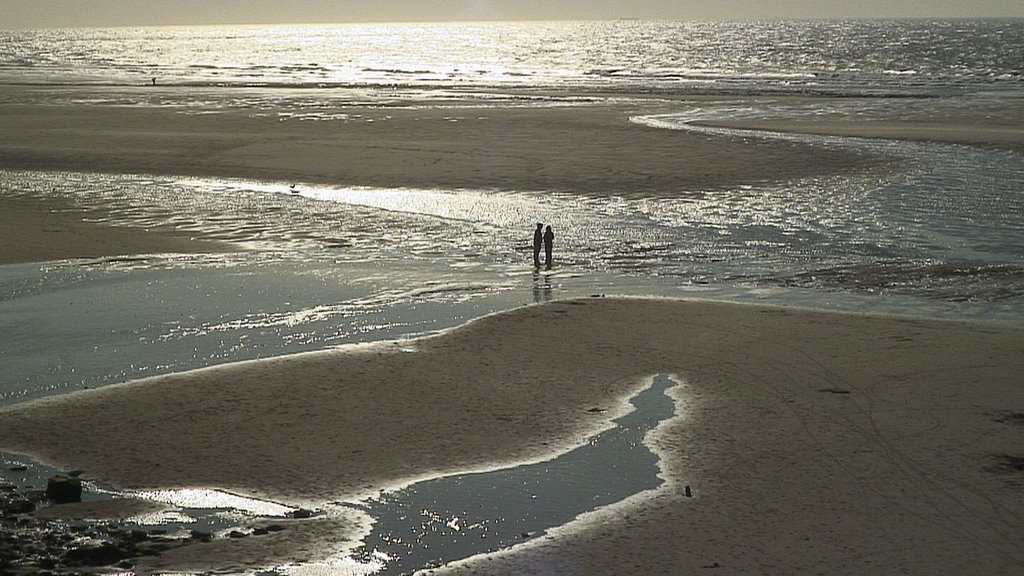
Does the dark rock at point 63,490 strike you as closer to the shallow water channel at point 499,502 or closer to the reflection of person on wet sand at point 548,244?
the shallow water channel at point 499,502

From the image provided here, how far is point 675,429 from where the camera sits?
1380 cm

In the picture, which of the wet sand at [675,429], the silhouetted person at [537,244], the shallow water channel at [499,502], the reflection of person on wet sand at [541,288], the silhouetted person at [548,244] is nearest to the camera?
the shallow water channel at [499,502]

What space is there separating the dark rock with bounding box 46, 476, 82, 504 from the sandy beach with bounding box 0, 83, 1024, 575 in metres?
0.74

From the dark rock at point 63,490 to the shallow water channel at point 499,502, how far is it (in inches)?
108

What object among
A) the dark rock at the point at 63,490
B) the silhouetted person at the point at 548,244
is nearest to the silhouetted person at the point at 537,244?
the silhouetted person at the point at 548,244

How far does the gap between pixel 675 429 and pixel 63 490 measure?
6.69 meters

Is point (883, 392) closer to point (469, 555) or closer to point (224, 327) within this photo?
point (469, 555)

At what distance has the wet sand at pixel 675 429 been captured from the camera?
35.0ft

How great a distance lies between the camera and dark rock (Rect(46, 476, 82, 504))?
36.9ft

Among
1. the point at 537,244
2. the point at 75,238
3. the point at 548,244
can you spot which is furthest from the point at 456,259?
the point at 75,238

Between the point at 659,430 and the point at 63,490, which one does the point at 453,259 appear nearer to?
the point at 659,430

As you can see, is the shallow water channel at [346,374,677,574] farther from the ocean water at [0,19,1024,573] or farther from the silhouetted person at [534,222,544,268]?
the silhouetted person at [534,222,544,268]

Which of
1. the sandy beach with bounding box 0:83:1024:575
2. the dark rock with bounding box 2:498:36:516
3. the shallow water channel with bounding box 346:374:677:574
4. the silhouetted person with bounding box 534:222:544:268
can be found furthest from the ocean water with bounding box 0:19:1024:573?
the shallow water channel with bounding box 346:374:677:574

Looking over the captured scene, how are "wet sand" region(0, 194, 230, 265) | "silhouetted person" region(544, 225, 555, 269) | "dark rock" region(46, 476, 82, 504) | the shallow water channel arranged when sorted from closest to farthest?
the shallow water channel
"dark rock" region(46, 476, 82, 504)
"silhouetted person" region(544, 225, 555, 269)
"wet sand" region(0, 194, 230, 265)
